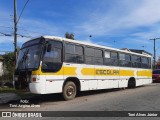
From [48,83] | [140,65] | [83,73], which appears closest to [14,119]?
[48,83]

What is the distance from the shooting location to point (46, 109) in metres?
10.5

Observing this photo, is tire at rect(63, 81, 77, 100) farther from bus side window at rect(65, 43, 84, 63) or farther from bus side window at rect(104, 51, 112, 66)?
bus side window at rect(104, 51, 112, 66)

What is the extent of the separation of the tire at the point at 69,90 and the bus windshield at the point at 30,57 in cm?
204

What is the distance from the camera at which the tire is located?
499 inches

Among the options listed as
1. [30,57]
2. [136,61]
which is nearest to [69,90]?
[30,57]

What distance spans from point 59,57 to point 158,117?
18.3ft

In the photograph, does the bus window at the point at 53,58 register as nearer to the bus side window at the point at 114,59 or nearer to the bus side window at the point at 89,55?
the bus side window at the point at 89,55

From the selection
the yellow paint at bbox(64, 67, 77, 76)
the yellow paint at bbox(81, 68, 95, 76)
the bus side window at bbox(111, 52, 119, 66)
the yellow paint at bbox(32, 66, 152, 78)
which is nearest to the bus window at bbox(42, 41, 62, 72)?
the yellow paint at bbox(32, 66, 152, 78)

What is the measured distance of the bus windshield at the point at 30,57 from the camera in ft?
38.2

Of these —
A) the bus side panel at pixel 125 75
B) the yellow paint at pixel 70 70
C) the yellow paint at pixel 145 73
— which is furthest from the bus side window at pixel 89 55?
the yellow paint at pixel 145 73

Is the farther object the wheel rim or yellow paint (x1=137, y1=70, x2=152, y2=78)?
yellow paint (x1=137, y1=70, x2=152, y2=78)

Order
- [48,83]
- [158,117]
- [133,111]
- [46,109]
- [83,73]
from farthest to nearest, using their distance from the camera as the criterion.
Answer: [83,73], [48,83], [46,109], [133,111], [158,117]

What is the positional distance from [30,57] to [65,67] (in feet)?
5.82

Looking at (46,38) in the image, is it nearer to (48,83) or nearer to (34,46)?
(34,46)
